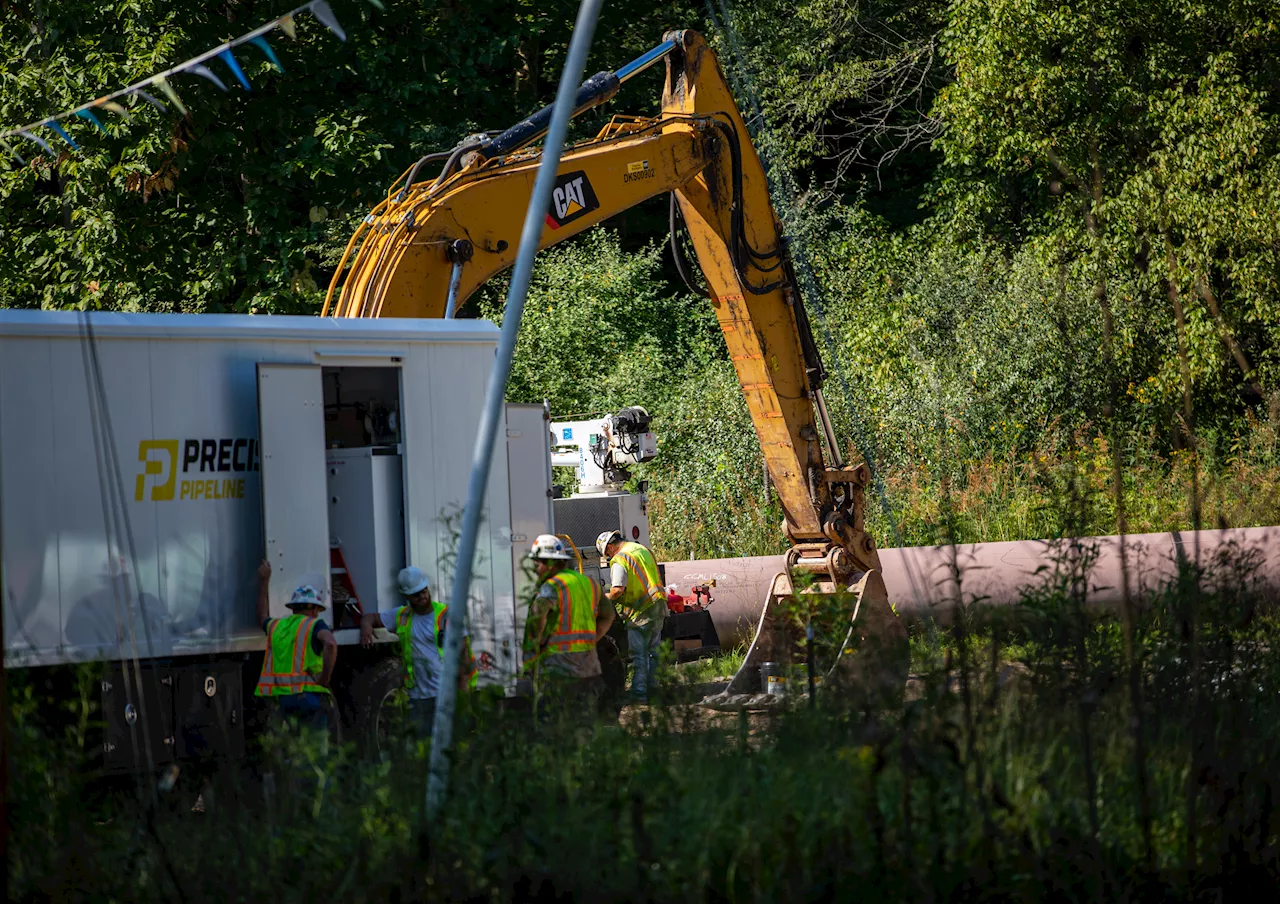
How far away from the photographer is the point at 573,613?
8883mm

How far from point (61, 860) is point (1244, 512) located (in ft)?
36.1

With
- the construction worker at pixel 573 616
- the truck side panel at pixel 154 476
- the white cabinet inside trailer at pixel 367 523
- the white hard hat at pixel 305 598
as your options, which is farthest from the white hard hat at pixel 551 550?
the white hard hat at pixel 305 598

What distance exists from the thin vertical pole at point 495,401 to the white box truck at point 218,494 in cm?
149

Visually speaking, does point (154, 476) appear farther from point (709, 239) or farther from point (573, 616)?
point (709, 239)

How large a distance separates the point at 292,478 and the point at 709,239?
466 cm

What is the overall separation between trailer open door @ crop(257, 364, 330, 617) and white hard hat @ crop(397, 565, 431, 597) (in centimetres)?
79

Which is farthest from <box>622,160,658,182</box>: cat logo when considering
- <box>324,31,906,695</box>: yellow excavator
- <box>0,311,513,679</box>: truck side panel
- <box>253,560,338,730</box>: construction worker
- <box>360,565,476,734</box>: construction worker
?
<box>253,560,338,730</box>: construction worker

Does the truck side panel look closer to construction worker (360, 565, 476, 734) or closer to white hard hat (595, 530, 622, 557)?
construction worker (360, 565, 476, 734)

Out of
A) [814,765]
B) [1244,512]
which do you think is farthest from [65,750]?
[1244,512]

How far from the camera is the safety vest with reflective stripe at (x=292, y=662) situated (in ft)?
27.7

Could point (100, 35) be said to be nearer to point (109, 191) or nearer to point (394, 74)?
point (109, 191)

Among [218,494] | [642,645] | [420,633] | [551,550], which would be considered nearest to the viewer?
[420,633]

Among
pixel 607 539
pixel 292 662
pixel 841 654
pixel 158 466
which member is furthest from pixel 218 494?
pixel 607 539

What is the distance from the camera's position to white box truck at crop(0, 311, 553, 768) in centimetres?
831
